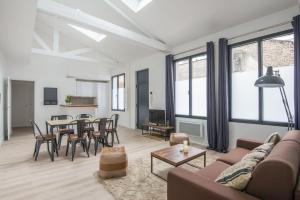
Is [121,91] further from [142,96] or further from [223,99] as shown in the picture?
[223,99]

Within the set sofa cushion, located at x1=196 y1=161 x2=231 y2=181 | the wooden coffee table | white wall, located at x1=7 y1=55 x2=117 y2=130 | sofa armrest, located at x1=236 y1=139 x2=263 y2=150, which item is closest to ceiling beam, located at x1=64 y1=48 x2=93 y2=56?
white wall, located at x1=7 y1=55 x2=117 y2=130

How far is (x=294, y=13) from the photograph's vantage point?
3193mm

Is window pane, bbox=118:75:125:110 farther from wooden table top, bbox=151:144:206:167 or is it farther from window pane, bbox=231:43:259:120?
wooden table top, bbox=151:144:206:167

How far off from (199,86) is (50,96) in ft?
19.6

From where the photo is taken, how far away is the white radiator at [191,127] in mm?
4738

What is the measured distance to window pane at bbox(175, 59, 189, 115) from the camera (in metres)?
5.29

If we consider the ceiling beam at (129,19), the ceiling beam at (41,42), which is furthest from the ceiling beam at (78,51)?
the ceiling beam at (129,19)

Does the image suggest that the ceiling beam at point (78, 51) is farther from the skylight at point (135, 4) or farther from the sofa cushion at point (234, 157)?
the sofa cushion at point (234, 157)

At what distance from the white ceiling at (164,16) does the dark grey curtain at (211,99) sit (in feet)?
1.98

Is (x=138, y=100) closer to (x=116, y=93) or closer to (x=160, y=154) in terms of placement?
(x=116, y=93)

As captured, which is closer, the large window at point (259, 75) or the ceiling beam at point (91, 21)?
the ceiling beam at point (91, 21)

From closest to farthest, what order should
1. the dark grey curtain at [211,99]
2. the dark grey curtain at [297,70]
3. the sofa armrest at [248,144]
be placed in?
the sofa armrest at [248,144]
the dark grey curtain at [297,70]
the dark grey curtain at [211,99]

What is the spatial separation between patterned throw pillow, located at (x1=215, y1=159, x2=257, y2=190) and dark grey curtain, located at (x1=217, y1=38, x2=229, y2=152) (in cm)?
269

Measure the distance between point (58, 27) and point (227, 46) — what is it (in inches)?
228
